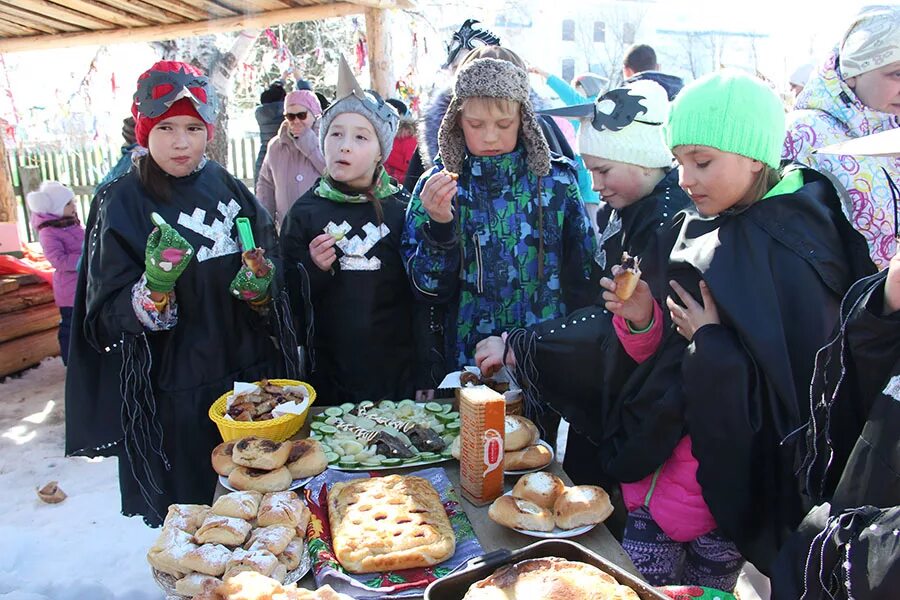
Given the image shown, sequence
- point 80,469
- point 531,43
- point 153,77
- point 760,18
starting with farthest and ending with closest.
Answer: point 760,18
point 531,43
point 80,469
point 153,77

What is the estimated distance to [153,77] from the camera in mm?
2443

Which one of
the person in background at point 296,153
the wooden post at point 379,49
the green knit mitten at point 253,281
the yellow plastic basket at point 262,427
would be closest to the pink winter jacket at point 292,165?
the person in background at point 296,153

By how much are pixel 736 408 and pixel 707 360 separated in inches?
5.5

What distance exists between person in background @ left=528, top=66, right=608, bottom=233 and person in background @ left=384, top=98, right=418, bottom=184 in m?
1.14

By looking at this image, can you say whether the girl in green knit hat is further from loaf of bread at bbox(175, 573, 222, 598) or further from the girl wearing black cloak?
the girl wearing black cloak

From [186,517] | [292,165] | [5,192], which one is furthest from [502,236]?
[5,192]

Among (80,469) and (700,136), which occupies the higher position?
(700,136)

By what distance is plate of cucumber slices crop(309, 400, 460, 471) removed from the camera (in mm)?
1951

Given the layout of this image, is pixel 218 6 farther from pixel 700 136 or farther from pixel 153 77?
pixel 700 136

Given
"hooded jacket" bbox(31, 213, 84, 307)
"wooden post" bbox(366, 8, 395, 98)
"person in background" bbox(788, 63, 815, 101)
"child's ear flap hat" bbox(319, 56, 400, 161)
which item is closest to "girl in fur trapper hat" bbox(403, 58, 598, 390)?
"child's ear flap hat" bbox(319, 56, 400, 161)

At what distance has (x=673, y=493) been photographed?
187 cm

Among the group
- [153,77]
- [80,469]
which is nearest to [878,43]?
[153,77]

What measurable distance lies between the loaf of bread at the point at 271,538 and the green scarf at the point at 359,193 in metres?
1.58

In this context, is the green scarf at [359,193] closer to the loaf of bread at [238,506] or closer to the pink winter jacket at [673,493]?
the pink winter jacket at [673,493]
